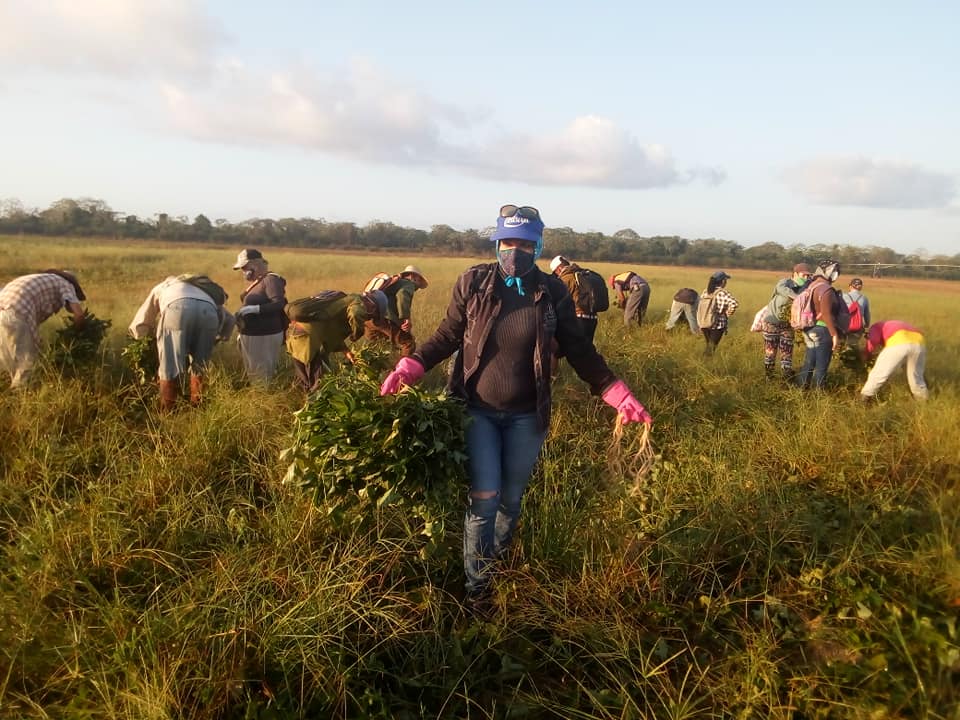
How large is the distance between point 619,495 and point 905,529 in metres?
1.70

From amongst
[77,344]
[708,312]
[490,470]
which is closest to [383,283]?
[77,344]

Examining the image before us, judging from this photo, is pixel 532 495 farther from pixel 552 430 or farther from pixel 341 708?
pixel 341 708

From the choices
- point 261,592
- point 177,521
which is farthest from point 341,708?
point 177,521

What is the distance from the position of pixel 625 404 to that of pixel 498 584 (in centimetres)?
104

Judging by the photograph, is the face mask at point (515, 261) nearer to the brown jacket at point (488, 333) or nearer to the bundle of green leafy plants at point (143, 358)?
the brown jacket at point (488, 333)

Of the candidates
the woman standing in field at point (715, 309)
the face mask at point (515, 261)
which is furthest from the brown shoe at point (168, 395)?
the woman standing in field at point (715, 309)

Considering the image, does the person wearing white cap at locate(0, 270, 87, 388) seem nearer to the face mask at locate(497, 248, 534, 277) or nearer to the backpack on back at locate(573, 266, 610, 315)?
the face mask at locate(497, 248, 534, 277)

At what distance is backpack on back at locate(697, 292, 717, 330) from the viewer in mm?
8797

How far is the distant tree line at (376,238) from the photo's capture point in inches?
1238

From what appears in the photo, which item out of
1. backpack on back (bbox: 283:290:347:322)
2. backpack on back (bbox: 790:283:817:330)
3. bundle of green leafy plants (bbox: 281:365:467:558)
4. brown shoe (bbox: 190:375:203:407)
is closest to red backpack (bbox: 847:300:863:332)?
backpack on back (bbox: 790:283:817:330)

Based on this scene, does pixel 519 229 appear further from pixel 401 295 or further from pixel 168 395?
pixel 401 295

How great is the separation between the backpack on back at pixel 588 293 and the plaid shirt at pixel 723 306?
111 inches

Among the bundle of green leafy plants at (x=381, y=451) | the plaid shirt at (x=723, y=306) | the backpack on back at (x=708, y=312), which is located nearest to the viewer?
the bundle of green leafy plants at (x=381, y=451)

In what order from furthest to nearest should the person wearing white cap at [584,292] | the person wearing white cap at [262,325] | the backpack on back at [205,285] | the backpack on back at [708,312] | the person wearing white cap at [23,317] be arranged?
1. the backpack on back at [708,312]
2. the person wearing white cap at [584,292]
3. the person wearing white cap at [262,325]
4. the backpack on back at [205,285]
5. the person wearing white cap at [23,317]
